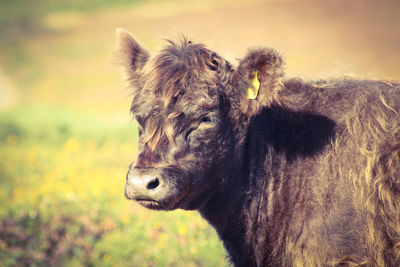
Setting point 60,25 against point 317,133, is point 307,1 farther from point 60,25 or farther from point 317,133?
point 317,133

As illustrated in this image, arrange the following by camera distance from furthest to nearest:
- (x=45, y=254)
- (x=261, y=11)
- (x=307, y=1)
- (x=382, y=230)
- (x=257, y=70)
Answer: (x=261, y=11)
(x=307, y=1)
(x=45, y=254)
(x=257, y=70)
(x=382, y=230)

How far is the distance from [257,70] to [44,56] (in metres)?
23.7

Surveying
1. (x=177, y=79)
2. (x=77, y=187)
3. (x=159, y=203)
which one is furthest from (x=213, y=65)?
(x=77, y=187)

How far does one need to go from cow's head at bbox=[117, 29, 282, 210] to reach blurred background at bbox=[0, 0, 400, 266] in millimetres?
346

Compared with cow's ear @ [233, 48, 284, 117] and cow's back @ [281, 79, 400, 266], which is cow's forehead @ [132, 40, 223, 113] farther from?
cow's back @ [281, 79, 400, 266]

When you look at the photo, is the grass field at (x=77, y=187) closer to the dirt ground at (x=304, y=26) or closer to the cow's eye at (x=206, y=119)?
the cow's eye at (x=206, y=119)

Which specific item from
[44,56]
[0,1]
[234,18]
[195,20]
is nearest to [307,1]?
[234,18]

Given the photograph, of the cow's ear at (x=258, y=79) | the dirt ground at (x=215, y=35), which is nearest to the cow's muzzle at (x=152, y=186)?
the cow's ear at (x=258, y=79)

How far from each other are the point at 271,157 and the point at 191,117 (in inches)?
33.3

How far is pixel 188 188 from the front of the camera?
137 inches

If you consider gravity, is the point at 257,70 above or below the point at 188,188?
above

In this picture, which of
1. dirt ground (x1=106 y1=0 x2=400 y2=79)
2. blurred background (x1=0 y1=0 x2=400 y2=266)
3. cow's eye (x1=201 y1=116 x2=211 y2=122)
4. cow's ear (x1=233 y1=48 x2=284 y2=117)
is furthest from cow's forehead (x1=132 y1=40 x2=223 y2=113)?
dirt ground (x1=106 y1=0 x2=400 y2=79)

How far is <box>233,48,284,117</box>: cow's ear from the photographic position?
3.50 meters

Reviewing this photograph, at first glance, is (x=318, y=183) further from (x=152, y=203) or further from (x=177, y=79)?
(x=177, y=79)
